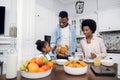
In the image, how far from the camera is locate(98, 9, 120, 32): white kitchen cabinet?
3.93 metres

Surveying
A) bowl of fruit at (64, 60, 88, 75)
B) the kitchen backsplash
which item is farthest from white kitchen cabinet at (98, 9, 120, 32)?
bowl of fruit at (64, 60, 88, 75)

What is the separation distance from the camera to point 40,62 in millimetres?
898

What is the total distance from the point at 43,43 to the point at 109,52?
2.34 metres

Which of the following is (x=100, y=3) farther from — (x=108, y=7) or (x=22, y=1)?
(x=22, y=1)

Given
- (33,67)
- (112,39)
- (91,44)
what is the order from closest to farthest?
(33,67)
(91,44)
(112,39)

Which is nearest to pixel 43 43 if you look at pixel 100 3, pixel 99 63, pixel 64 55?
pixel 64 55

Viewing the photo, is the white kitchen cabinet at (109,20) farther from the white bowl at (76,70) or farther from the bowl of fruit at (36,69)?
the bowl of fruit at (36,69)

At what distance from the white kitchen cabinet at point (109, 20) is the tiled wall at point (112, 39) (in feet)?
0.52

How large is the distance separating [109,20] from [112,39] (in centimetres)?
54

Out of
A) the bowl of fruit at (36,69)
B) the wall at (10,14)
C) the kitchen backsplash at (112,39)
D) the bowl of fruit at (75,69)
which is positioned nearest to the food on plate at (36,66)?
the bowl of fruit at (36,69)

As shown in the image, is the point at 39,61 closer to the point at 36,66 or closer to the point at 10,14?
the point at 36,66

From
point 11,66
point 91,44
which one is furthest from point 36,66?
point 91,44

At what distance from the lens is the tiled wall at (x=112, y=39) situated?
152 inches

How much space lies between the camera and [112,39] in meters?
4.01
